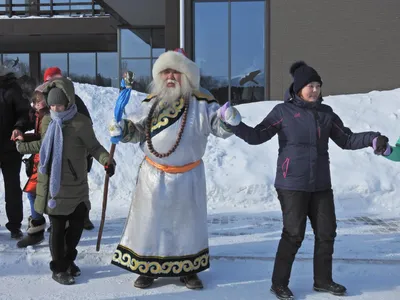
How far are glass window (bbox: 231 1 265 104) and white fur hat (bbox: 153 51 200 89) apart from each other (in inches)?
367

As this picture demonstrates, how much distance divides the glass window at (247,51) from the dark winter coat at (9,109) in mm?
8589

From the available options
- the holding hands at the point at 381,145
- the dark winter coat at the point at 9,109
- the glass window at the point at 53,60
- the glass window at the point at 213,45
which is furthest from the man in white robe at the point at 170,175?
the glass window at the point at 53,60

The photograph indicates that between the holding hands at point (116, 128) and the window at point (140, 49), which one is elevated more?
the window at point (140, 49)

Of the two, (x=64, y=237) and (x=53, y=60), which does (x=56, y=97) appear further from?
(x=53, y=60)

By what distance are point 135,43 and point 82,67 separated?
4868mm

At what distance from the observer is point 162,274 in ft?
11.6

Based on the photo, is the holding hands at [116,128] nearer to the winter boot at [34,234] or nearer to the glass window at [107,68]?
the winter boot at [34,234]

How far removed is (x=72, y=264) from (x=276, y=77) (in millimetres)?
9181

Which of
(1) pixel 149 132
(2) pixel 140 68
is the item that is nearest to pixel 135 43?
(2) pixel 140 68

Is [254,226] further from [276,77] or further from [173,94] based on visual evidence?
[276,77]

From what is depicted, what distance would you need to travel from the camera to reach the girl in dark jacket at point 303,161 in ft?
11.0

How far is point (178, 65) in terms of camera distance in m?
3.46

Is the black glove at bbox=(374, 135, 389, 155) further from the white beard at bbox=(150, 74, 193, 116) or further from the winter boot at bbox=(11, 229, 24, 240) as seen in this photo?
the winter boot at bbox=(11, 229, 24, 240)

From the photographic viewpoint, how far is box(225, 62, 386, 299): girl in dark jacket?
335 cm
